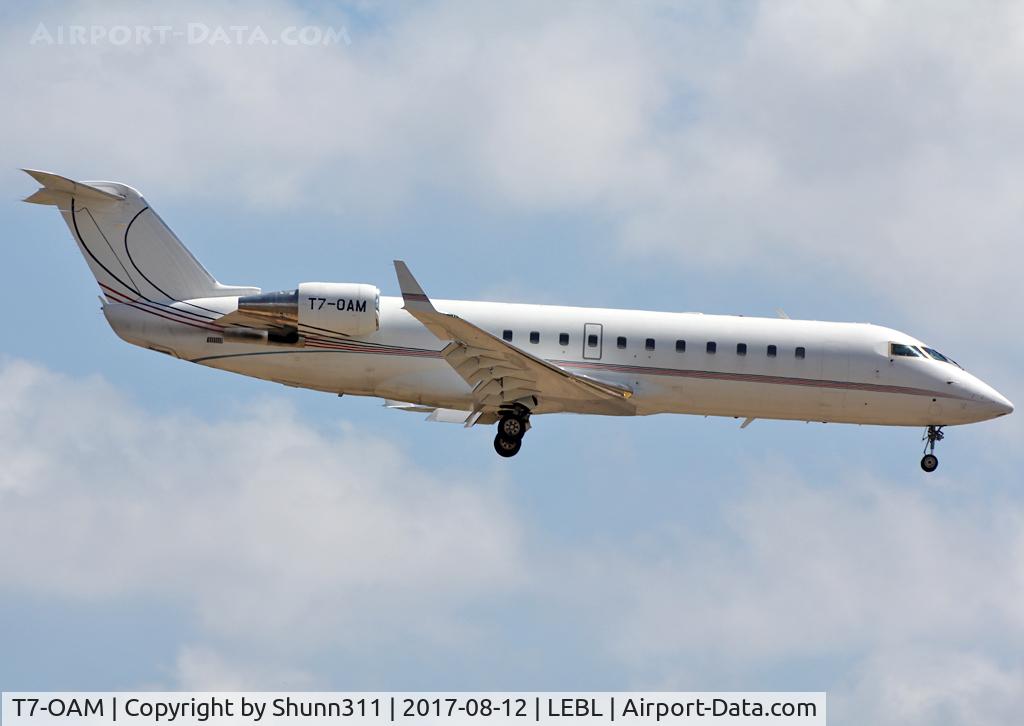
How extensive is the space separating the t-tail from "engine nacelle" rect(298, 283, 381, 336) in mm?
1965

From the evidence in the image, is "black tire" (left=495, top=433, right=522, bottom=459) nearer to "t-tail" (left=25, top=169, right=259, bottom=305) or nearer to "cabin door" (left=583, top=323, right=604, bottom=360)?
"cabin door" (left=583, top=323, right=604, bottom=360)

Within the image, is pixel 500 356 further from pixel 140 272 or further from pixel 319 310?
pixel 140 272

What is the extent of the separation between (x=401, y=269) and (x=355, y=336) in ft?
10.7

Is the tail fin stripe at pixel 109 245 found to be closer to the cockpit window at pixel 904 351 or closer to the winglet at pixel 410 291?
the winglet at pixel 410 291

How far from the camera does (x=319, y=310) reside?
3369cm

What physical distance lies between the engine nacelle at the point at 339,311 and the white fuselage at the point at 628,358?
273 mm

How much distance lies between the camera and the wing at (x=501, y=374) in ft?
102

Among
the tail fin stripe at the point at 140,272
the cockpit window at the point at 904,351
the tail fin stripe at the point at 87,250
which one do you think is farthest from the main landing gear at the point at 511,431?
the tail fin stripe at the point at 87,250

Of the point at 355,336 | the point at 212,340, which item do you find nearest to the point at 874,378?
the point at 355,336

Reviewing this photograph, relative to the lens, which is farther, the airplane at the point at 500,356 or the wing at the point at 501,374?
the airplane at the point at 500,356

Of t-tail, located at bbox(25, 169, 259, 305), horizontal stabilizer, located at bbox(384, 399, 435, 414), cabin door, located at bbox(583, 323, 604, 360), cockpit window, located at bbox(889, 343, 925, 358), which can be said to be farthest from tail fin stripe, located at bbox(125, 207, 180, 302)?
cockpit window, located at bbox(889, 343, 925, 358)

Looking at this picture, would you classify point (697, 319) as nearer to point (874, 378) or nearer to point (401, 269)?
point (874, 378)

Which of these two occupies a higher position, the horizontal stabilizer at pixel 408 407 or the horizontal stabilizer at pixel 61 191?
the horizontal stabilizer at pixel 61 191

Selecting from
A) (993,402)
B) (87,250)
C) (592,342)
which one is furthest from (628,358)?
(87,250)
